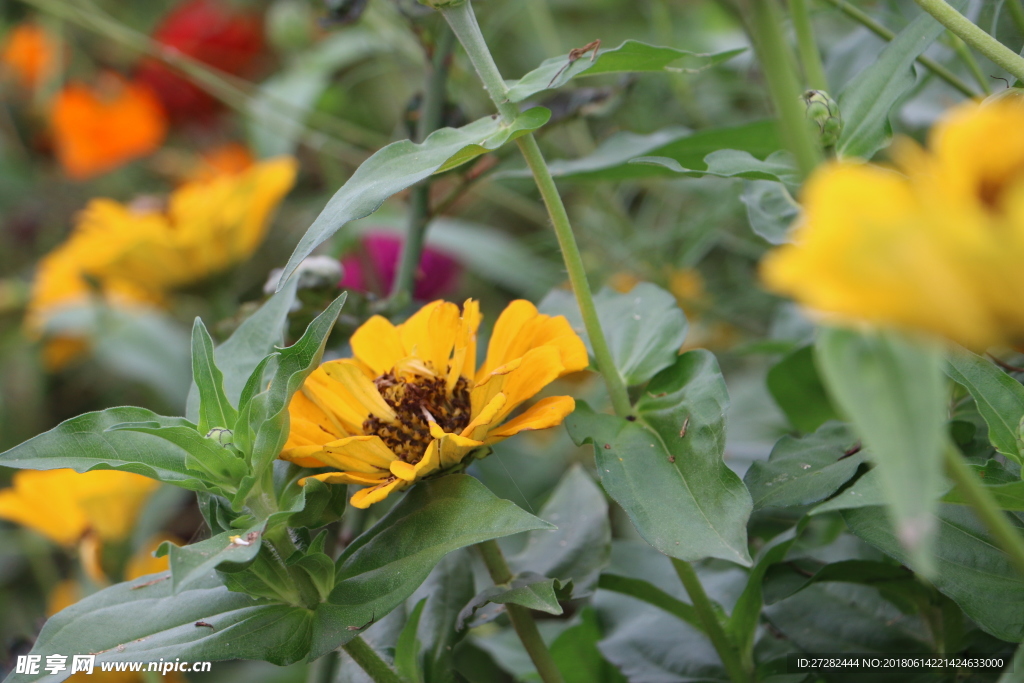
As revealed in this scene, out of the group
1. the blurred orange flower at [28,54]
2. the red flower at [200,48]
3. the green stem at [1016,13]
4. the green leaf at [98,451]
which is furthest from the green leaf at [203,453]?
the blurred orange flower at [28,54]

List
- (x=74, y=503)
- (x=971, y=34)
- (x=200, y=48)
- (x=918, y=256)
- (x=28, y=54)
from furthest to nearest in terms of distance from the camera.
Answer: (x=28, y=54) → (x=200, y=48) → (x=74, y=503) → (x=971, y=34) → (x=918, y=256)

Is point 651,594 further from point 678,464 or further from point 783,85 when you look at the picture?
point 783,85

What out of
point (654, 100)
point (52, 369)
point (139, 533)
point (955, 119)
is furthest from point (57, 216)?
point (955, 119)

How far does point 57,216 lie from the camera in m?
0.95

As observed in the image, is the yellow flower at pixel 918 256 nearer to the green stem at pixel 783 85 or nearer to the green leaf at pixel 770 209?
the green stem at pixel 783 85

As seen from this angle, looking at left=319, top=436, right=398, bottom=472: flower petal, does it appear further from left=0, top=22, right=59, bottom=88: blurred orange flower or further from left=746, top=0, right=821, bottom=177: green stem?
left=0, top=22, right=59, bottom=88: blurred orange flower

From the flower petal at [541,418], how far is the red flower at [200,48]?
76cm

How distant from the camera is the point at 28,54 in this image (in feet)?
3.39

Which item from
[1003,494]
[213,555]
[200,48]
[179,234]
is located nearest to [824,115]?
[1003,494]

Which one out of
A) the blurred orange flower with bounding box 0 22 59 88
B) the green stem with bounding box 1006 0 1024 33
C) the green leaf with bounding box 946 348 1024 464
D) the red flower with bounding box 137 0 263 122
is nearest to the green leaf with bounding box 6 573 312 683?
the green leaf with bounding box 946 348 1024 464

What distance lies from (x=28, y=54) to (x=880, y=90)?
3.55ft

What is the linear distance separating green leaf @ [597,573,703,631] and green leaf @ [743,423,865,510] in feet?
0.24

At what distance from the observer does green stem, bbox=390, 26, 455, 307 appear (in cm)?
42

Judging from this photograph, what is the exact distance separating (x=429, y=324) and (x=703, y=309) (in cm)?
34
